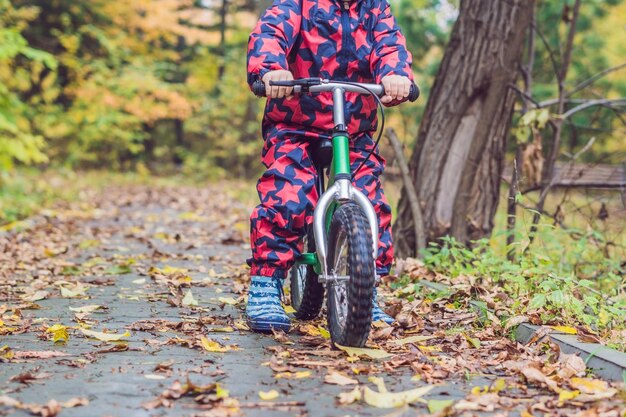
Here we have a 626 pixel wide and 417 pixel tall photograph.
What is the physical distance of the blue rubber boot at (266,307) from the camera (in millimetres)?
3582

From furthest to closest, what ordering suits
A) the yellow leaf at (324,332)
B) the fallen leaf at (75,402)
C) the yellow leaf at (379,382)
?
1. the yellow leaf at (324,332)
2. the yellow leaf at (379,382)
3. the fallen leaf at (75,402)

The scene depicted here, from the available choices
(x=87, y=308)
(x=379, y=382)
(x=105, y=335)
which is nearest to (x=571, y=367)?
(x=379, y=382)

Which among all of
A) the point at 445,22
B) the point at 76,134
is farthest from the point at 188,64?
the point at 445,22

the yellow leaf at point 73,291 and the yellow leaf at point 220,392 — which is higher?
the yellow leaf at point 220,392

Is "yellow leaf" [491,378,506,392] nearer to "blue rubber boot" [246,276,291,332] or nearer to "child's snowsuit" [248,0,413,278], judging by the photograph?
"child's snowsuit" [248,0,413,278]

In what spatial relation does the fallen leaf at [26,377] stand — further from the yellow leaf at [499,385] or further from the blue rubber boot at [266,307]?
the yellow leaf at [499,385]

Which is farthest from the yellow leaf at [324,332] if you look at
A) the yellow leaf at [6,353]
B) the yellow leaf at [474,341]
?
the yellow leaf at [6,353]

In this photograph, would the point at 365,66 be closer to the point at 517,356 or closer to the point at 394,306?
the point at 394,306

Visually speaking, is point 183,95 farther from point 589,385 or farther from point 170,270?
point 589,385

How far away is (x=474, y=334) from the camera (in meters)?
3.59

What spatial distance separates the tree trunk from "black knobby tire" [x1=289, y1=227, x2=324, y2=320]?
1914 millimetres

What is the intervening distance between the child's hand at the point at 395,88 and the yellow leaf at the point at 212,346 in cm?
126

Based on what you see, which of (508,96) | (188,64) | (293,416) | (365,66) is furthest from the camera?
(188,64)

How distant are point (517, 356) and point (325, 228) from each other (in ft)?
3.16
